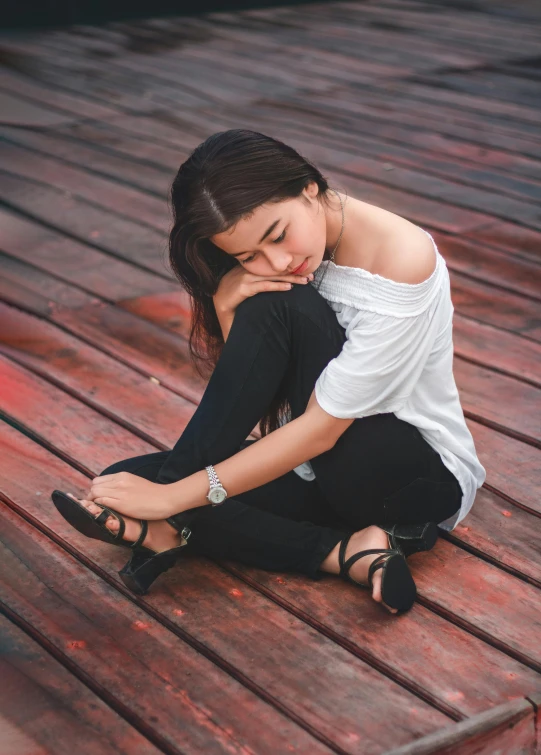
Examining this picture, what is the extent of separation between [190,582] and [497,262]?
5.43ft

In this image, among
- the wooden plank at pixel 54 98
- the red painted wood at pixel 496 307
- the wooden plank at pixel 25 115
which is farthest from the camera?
the wooden plank at pixel 54 98

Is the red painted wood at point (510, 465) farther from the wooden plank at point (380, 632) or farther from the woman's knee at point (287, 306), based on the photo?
the woman's knee at point (287, 306)

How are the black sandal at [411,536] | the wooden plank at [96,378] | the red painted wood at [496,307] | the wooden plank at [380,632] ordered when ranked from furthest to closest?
the red painted wood at [496,307] < the wooden plank at [96,378] < the black sandal at [411,536] < the wooden plank at [380,632]

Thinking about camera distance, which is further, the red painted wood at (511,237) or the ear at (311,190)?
the red painted wood at (511,237)

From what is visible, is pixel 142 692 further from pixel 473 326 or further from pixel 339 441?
pixel 473 326

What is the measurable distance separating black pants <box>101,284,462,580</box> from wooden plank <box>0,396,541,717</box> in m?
0.05

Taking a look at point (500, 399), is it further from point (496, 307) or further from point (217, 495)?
point (217, 495)

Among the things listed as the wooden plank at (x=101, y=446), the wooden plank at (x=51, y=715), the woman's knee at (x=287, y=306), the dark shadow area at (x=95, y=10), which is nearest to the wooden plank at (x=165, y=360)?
the wooden plank at (x=101, y=446)

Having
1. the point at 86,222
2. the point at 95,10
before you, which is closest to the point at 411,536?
the point at 86,222

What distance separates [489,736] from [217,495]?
21.1 inches

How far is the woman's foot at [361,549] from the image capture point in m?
1.55

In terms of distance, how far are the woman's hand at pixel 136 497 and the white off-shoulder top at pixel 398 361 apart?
0.27 m

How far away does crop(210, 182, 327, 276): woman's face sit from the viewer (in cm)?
148

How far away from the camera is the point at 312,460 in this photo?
160cm
